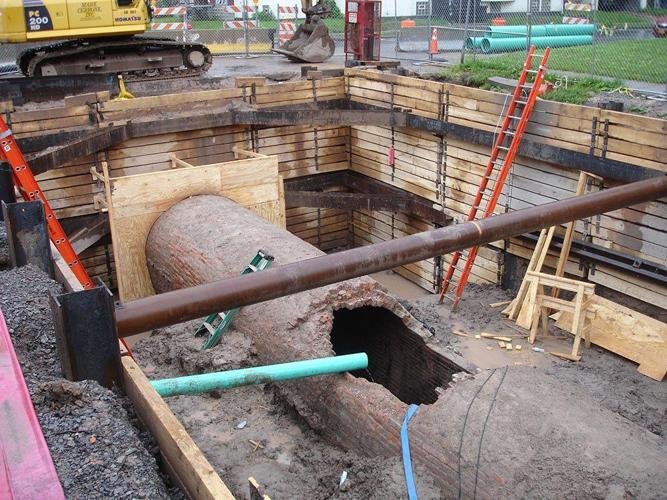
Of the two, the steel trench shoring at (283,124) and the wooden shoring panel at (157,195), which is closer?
the steel trench shoring at (283,124)

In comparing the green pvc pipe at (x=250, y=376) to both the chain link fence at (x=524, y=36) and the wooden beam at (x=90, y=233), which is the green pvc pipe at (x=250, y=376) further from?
the chain link fence at (x=524, y=36)

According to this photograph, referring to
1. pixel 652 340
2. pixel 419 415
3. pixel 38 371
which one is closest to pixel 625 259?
pixel 652 340

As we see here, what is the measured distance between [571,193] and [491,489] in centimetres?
554

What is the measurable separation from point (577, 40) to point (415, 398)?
49.2 feet

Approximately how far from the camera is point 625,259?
28.1ft

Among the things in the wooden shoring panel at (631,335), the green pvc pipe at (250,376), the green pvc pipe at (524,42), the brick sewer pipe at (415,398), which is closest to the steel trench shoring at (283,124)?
the wooden shoring panel at (631,335)

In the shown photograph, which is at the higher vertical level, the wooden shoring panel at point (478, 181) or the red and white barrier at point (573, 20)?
the red and white barrier at point (573, 20)

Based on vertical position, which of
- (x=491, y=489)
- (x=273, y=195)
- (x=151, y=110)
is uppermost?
(x=151, y=110)

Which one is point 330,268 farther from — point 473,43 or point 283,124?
point 473,43

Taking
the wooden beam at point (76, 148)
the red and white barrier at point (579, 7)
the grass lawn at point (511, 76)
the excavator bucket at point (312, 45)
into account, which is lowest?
the wooden beam at point (76, 148)

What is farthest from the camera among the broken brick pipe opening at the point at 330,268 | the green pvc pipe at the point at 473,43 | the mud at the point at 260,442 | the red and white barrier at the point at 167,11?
the red and white barrier at the point at 167,11

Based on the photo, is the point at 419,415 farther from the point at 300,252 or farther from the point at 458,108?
the point at 458,108

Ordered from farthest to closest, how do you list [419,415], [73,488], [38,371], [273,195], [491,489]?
[273,195]
[419,415]
[491,489]
[38,371]
[73,488]

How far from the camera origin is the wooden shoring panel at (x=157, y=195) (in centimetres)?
916
